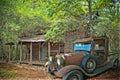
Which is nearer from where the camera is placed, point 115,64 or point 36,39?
point 115,64

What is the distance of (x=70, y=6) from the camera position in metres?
12.6

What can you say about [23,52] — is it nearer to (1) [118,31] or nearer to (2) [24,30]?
(2) [24,30]

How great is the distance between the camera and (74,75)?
9.88 m

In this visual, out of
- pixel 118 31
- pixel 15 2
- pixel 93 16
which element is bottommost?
pixel 118 31

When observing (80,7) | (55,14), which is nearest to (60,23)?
(55,14)

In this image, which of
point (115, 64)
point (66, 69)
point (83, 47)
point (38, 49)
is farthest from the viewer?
point (38, 49)

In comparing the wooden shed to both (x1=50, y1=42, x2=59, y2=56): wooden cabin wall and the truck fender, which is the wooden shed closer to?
(x1=50, y1=42, x2=59, y2=56): wooden cabin wall

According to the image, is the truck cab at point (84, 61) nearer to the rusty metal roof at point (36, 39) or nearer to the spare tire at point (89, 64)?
the spare tire at point (89, 64)

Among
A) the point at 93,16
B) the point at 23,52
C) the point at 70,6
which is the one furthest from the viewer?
the point at 23,52

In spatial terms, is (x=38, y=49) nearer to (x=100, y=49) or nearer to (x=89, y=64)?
(x=100, y=49)

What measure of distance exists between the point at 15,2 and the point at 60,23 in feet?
10.1

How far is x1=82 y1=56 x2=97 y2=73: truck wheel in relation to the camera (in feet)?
34.1

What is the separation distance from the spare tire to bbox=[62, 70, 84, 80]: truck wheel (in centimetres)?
54

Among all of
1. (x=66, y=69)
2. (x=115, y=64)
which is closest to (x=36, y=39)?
(x=115, y=64)
